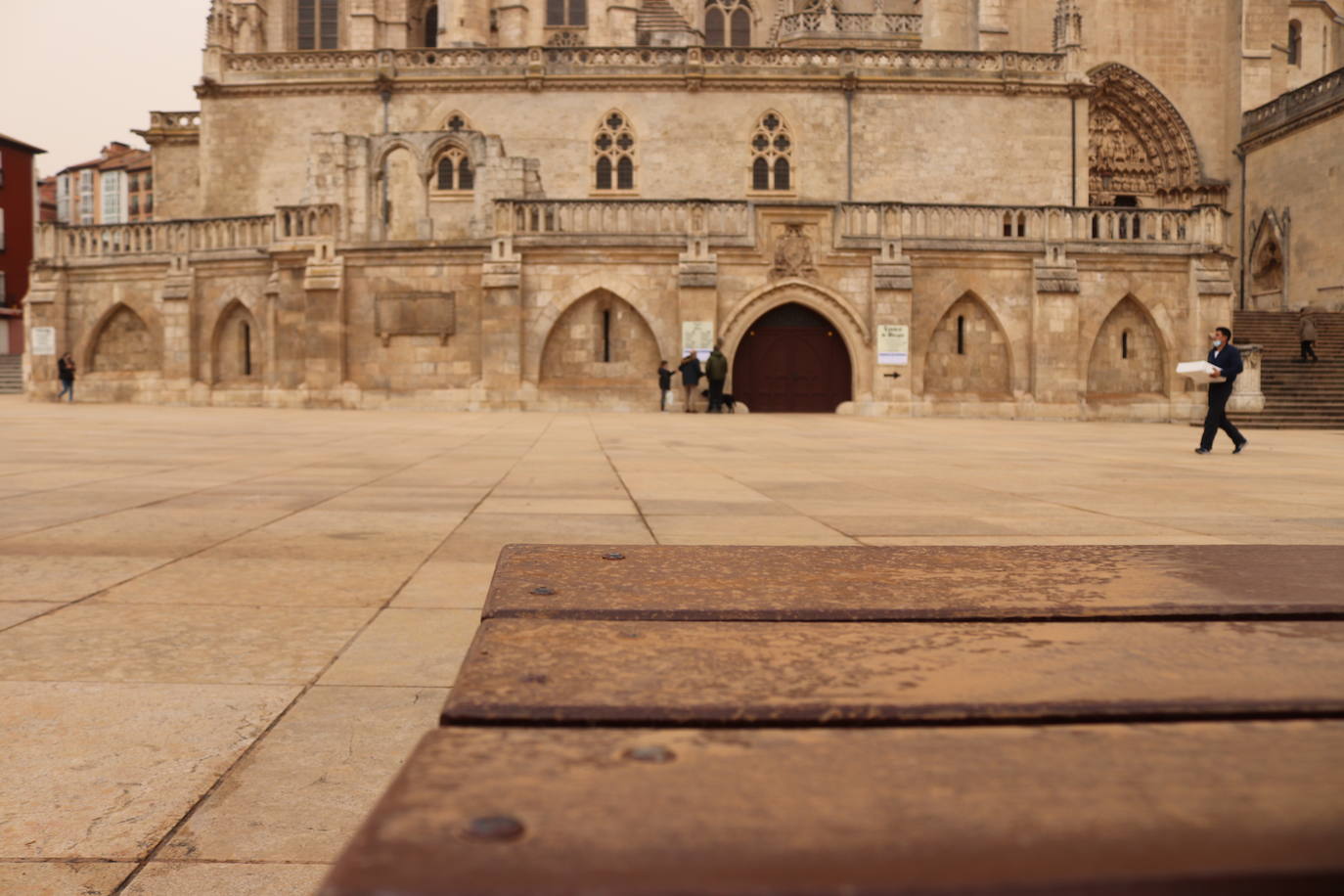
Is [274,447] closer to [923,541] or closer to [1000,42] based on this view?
[923,541]

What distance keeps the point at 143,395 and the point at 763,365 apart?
667 inches

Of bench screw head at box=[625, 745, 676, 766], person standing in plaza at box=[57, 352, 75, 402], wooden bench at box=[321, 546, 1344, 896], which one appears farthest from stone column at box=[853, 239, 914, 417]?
bench screw head at box=[625, 745, 676, 766]

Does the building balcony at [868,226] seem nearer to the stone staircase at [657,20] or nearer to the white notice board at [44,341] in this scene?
the white notice board at [44,341]

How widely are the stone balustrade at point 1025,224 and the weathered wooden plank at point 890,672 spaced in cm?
2555

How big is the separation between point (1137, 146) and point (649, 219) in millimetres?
24311

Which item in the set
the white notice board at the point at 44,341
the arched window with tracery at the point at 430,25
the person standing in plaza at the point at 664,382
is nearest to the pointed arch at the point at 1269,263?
the person standing in plaza at the point at 664,382

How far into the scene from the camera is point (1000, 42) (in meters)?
36.3

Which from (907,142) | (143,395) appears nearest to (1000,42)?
(907,142)

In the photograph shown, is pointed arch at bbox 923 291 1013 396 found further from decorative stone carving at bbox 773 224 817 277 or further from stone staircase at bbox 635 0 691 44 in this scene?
stone staircase at bbox 635 0 691 44

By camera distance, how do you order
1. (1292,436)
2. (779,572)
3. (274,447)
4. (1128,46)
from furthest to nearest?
(1128,46) < (1292,436) < (274,447) < (779,572)

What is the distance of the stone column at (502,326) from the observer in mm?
25750

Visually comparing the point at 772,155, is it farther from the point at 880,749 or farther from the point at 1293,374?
the point at 880,749

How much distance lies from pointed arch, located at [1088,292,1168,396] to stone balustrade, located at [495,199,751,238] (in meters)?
9.30

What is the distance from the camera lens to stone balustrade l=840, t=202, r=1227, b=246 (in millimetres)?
26141
